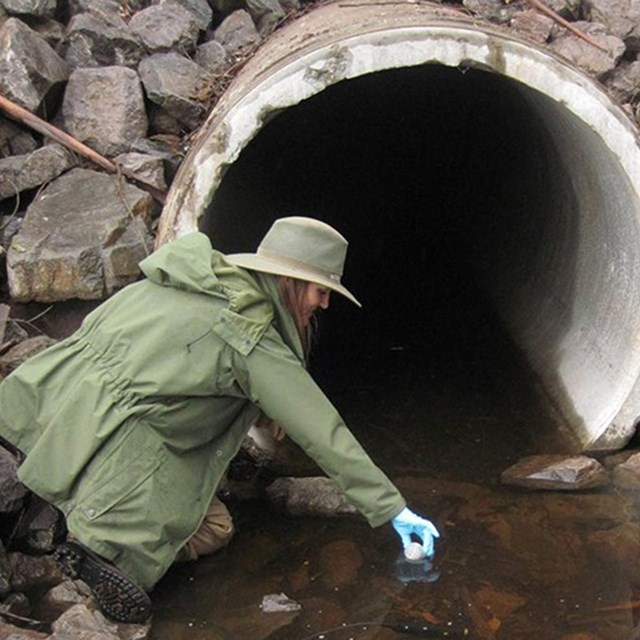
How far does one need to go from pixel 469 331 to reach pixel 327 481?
9.53 ft

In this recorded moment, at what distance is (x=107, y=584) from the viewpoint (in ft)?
12.2

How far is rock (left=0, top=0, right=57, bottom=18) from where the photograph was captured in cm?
589

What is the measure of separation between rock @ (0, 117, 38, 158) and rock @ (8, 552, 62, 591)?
7.51 feet

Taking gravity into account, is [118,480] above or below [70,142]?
below

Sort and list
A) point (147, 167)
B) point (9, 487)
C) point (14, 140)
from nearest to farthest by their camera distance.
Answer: point (9, 487), point (147, 167), point (14, 140)

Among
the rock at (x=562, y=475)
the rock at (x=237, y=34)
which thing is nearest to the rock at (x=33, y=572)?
the rock at (x=562, y=475)

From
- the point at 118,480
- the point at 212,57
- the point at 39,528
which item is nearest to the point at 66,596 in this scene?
the point at 39,528

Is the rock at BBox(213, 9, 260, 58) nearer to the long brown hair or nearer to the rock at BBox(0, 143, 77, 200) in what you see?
the rock at BBox(0, 143, 77, 200)

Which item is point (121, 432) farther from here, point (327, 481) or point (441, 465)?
point (441, 465)

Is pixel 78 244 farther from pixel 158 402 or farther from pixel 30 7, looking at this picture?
pixel 30 7

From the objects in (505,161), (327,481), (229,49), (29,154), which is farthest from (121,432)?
(505,161)

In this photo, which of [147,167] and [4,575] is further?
[147,167]

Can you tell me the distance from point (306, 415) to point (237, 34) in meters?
3.44

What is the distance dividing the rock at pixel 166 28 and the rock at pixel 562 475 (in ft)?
10.2
